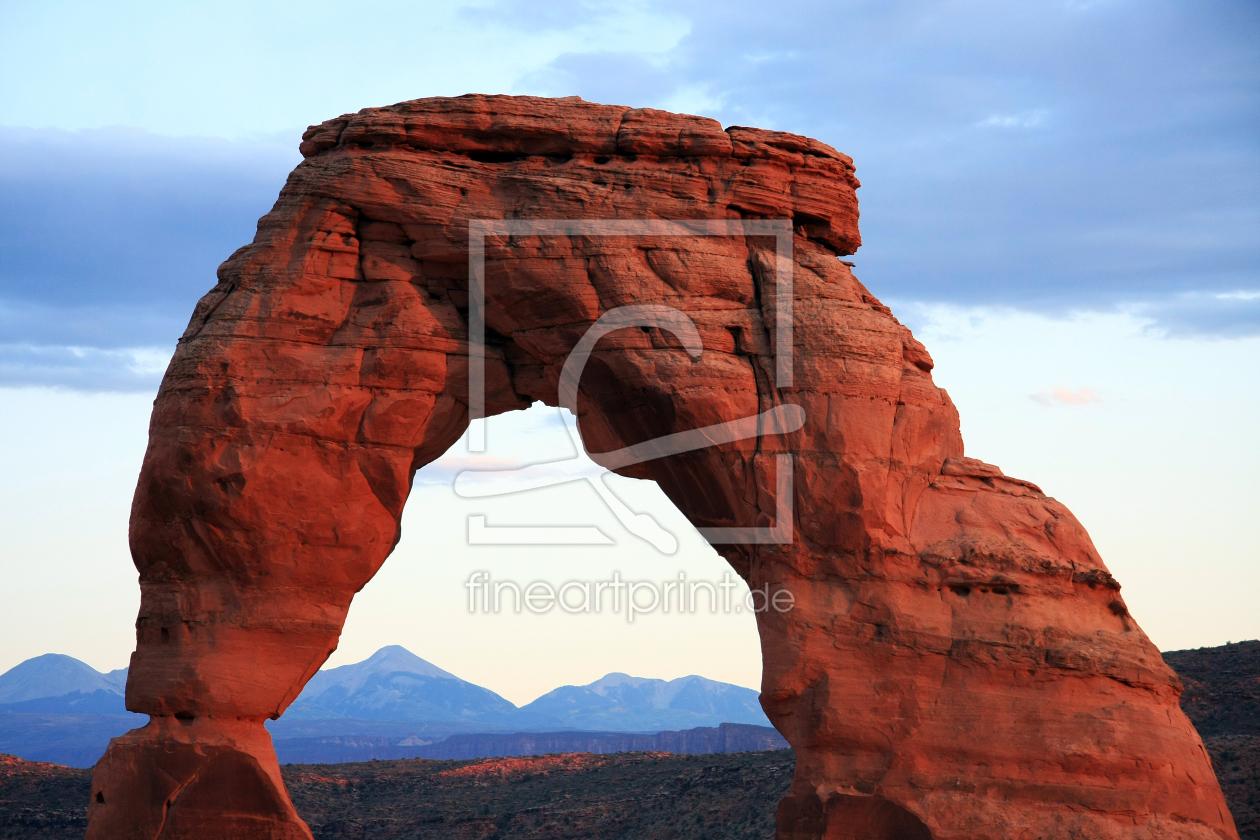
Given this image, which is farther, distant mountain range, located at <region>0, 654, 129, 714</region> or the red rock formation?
distant mountain range, located at <region>0, 654, 129, 714</region>

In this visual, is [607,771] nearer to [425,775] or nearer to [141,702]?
[425,775]

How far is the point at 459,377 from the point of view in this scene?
50.5ft

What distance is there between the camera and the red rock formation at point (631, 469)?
13.8 metres

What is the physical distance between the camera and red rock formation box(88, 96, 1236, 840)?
45.3 feet

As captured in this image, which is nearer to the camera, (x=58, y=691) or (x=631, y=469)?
(x=631, y=469)

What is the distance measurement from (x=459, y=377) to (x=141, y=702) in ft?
15.6

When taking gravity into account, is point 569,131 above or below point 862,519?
above

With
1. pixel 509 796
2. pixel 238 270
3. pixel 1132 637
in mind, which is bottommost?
pixel 509 796

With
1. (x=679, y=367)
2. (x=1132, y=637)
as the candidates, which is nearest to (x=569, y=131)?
(x=679, y=367)

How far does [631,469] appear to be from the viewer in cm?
1551

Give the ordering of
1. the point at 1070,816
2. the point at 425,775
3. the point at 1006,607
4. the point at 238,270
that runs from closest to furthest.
Result: 1. the point at 1070,816
2. the point at 1006,607
3. the point at 238,270
4. the point at 425,775

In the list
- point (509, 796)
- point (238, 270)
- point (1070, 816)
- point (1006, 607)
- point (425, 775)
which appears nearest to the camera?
point (1070, 816)

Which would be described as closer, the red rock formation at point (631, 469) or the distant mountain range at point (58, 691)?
the red rock formation at point (631, 469)

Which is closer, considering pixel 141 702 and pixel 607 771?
pixel 141 702
